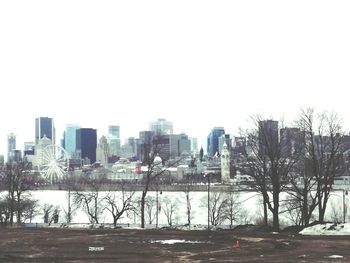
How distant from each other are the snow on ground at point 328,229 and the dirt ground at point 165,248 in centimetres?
305

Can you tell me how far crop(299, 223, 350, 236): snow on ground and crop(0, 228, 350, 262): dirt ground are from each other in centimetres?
305

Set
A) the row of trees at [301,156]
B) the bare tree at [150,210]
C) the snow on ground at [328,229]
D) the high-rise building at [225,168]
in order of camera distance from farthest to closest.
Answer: the high-rise building at [225,168], the bare tree at [150,210], the row of trees at [301,156], the snow on ground at [328,229]

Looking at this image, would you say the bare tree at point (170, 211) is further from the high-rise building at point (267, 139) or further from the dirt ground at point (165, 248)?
the dirt ground at point (165, 248)

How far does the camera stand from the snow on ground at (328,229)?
3784cm

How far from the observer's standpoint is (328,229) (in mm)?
39000

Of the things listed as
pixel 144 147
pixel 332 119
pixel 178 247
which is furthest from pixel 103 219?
pixel 178 247

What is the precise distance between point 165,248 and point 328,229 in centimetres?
1514

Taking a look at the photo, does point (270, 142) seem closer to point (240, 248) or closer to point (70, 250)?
point (240, 248)

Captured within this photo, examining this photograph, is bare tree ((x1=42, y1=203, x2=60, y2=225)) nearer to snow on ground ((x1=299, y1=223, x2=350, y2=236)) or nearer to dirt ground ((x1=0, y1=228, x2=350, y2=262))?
dirt ground ((x1=0, y1=228, x2=350, y2=262))

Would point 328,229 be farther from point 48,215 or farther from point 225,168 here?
point 225,168

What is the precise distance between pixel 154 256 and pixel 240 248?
18.6ft

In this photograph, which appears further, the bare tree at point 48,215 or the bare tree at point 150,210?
the bare tree at point 150,210

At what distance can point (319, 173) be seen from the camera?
146ft

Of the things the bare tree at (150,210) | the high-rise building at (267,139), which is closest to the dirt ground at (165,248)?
the high-rise building at (267,139)
